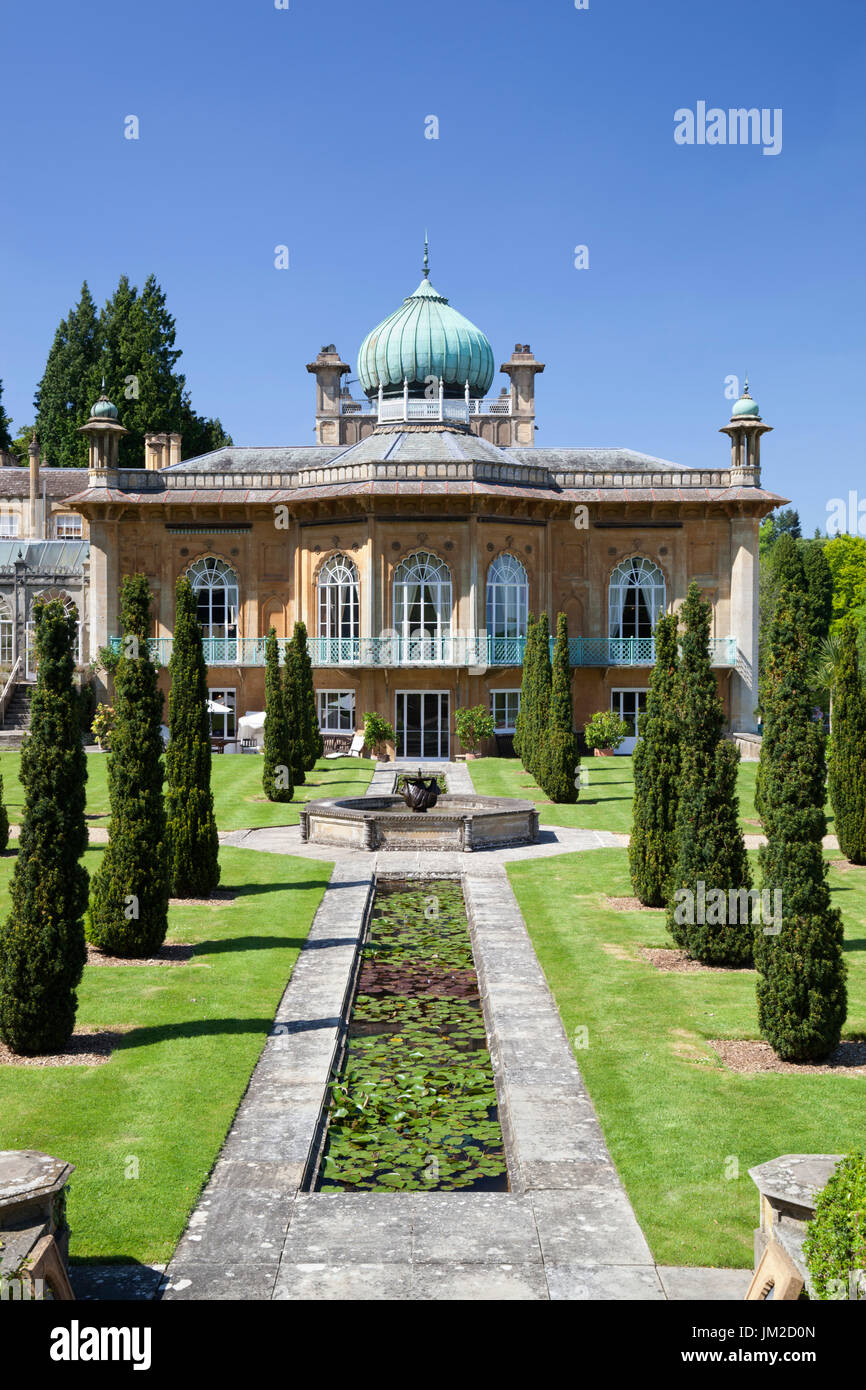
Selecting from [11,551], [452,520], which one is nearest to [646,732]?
[452,520]

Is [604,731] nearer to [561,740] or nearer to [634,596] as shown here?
[634,596]

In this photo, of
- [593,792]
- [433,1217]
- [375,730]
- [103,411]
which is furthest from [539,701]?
[433,1217]

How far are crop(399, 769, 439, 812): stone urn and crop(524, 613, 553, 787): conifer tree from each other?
20.8 ft

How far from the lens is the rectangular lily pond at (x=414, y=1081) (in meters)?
9.39

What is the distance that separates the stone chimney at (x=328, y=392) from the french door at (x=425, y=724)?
16255 millimetres

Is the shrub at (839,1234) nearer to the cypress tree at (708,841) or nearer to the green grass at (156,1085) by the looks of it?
the green grass at (156,1085)

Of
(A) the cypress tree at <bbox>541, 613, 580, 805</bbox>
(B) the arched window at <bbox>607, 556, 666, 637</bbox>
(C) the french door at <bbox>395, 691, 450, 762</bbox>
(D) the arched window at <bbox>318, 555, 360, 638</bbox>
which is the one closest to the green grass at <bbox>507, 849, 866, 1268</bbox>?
(A) the cypress tree at <bbox>541, 613, 580, 805</bbox>

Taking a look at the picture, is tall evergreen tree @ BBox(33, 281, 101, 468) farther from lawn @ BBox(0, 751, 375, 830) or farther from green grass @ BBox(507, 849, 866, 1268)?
green grass @ BBox(507, 849, 866, 1268)

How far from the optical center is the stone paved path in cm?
726

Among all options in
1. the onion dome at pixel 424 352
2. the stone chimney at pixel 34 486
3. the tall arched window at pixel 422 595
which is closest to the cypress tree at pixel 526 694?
the tall arched window at pixel 422 595

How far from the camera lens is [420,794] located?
82.6 ft

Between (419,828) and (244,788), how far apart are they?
8.72 m
